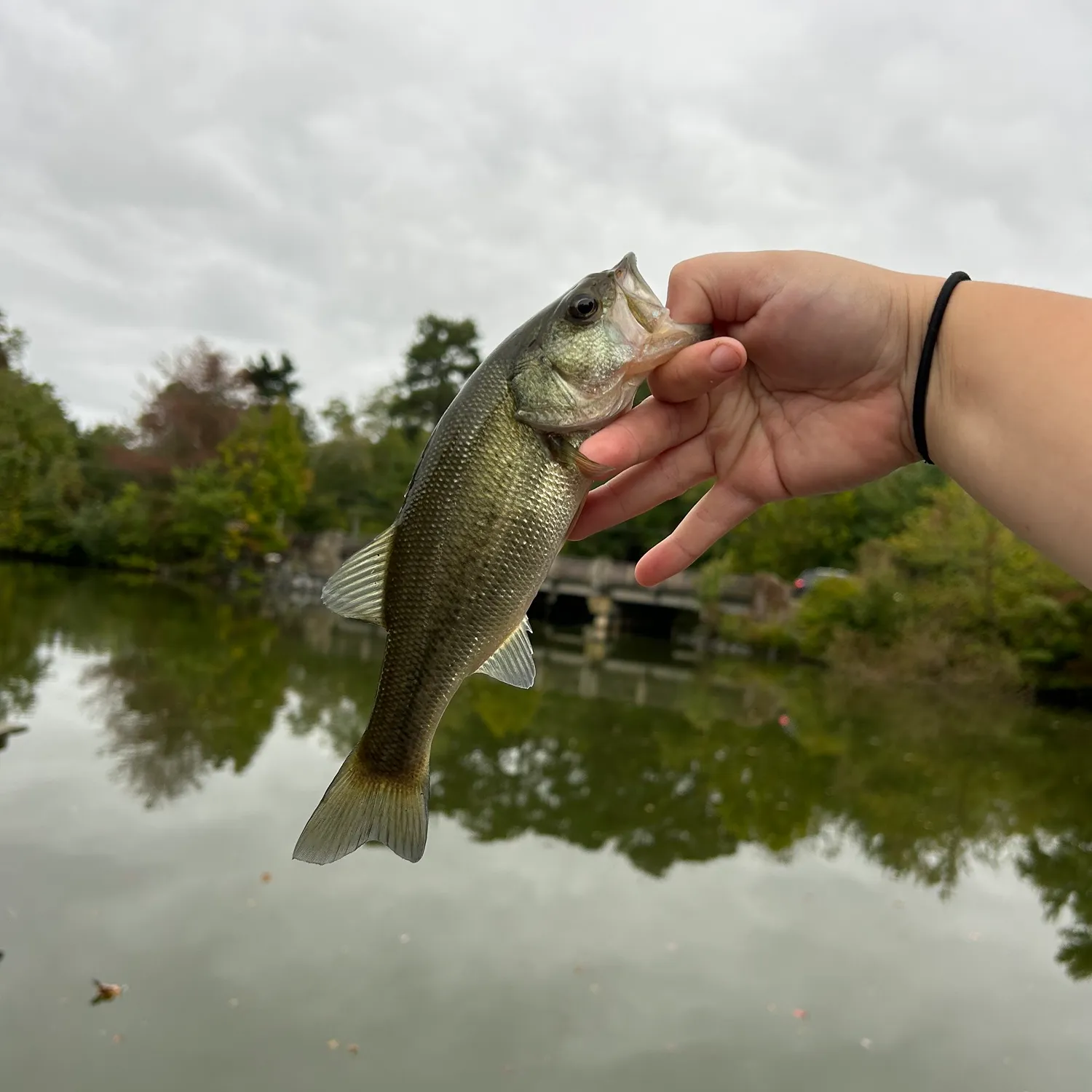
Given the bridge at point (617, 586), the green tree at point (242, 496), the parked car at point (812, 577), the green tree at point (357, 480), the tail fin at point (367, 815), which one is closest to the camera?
the tail fin at point (367, 815)

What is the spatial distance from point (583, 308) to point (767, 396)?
0.70 metres

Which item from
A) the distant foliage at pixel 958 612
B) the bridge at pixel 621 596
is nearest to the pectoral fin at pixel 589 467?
the distant foliage at pixel 958 612

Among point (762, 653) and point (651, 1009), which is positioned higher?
point (762, 653)

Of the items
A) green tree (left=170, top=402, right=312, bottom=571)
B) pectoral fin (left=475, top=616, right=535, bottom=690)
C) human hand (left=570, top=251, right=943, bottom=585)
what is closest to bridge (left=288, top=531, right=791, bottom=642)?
green tree (left=170, top=402, right=312, bottom=571)

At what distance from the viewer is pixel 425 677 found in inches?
82.4

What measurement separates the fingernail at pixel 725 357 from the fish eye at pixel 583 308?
1.06ft

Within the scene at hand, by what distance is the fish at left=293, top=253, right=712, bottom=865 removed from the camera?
2.04m

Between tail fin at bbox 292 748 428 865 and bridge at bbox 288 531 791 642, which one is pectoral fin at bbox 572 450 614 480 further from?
bridge at bbox 288 531 791 642

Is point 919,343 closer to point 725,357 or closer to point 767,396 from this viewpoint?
point 767,396

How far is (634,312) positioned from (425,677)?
1.06 metres

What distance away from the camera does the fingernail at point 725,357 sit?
197 cm

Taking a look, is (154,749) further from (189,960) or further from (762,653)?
(762,653)

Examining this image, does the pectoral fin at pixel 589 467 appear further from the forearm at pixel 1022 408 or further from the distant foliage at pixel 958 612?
the distant foliage at pixel 958 612

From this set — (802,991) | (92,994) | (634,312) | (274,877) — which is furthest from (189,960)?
(634,312)
